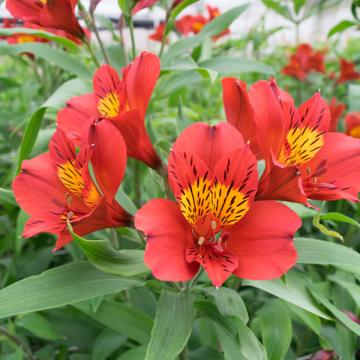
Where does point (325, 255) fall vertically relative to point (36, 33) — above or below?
below

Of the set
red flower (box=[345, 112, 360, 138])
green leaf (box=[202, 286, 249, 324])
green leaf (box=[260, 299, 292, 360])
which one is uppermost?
green leaf (box=[202, 286, 249, 324])

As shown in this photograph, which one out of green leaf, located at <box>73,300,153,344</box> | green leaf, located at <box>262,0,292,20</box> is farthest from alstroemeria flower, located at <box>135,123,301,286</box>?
green leaf, located at <box>262,0,292,20</box>

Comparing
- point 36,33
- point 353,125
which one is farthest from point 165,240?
point 353,125

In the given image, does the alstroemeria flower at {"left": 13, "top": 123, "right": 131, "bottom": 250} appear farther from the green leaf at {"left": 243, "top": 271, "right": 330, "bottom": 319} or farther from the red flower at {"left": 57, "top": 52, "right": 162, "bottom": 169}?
the green leaf at {"left": 243, "top": 271, "right": 330, "bottom": 319}

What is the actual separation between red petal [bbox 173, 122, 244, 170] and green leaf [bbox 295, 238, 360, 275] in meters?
0.29

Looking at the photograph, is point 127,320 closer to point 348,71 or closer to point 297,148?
point 297,148

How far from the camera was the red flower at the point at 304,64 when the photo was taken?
8.06 ft

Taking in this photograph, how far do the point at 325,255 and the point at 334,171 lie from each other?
7.1 inches

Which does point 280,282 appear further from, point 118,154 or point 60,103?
point 60,103

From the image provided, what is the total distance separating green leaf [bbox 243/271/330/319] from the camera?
0.80m

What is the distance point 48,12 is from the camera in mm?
976

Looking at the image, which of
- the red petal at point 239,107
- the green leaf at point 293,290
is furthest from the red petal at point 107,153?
the green leaf at point 293,290

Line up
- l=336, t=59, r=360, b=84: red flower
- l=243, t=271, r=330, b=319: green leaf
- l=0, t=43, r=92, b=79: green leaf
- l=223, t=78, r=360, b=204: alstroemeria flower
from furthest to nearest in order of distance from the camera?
l=336, t=59, r=360, b=84: red flower < l=0, t=43, r=92, b=79: green leaf < l=243, t=271, r=330, b=319: green leaf < l=223, t=78, r=360, b=204: alstroemeria flower

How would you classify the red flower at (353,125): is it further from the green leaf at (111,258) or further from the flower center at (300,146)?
the green leaf at (111,258)
